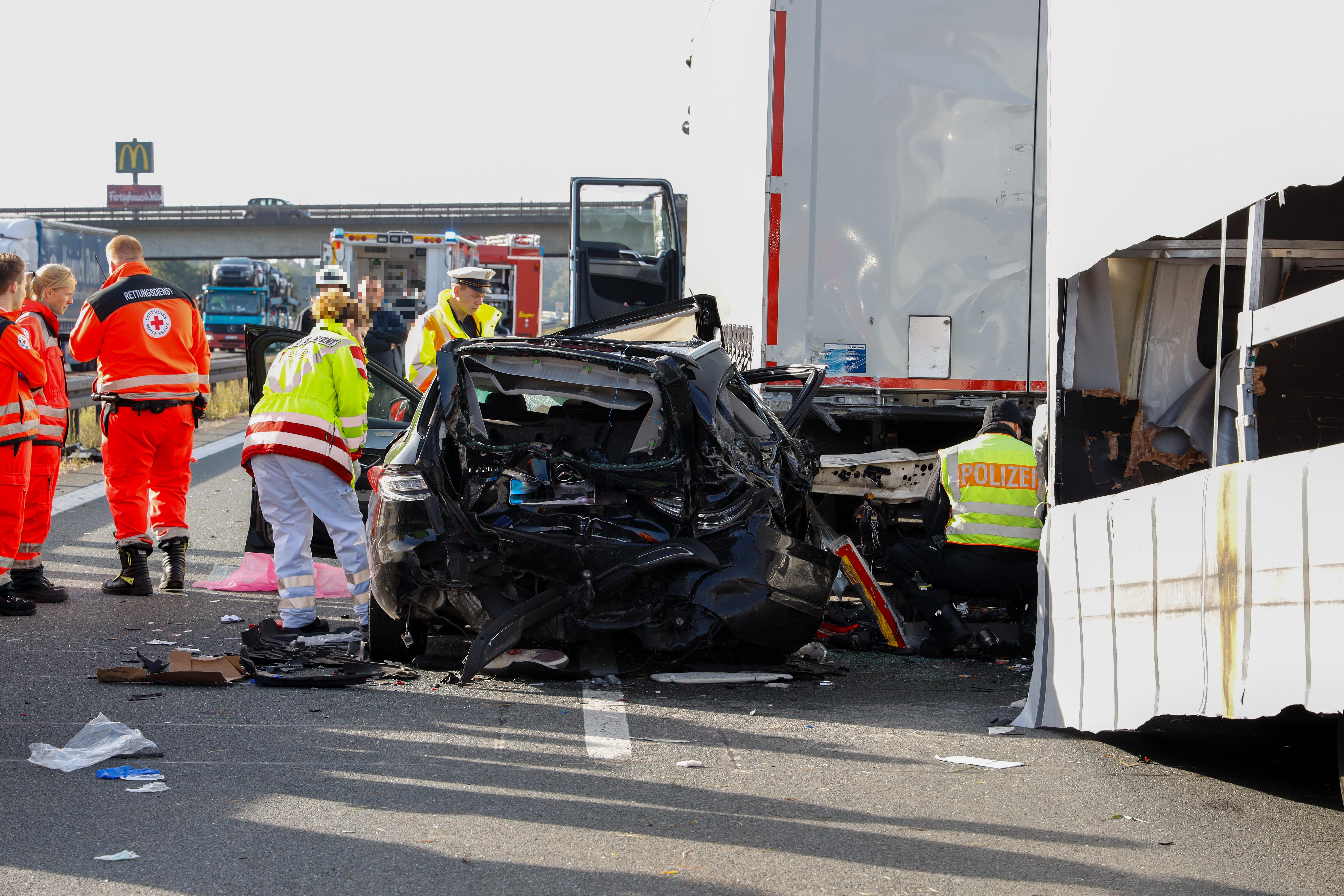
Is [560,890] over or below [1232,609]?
below

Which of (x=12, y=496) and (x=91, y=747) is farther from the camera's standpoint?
(x=12, y=496)

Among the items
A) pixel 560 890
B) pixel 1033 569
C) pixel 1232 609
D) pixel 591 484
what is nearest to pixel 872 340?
pixel 1033 569

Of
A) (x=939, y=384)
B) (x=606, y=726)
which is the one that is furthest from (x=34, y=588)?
(x=939, y=384)

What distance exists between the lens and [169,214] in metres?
58.3

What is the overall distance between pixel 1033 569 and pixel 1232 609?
282cm

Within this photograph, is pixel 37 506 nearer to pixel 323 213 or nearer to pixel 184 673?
pixel 184 673

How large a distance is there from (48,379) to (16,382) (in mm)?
369

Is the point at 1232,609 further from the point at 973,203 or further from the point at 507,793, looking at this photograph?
the point at 973,203

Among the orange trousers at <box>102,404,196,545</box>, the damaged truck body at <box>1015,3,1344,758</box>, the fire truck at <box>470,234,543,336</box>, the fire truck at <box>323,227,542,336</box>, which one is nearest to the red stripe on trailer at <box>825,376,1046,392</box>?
the damaged truck body at <box>1015,3,1344,758</box>

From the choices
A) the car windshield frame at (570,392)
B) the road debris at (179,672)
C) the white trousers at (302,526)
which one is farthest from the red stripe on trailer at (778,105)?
the road debris at (179,672)

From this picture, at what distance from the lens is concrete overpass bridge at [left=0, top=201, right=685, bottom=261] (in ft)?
191

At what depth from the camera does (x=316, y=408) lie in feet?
20.9

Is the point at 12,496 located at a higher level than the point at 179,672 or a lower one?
higher

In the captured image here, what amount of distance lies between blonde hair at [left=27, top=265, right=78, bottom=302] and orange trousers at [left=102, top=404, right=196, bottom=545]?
2.73 ft
